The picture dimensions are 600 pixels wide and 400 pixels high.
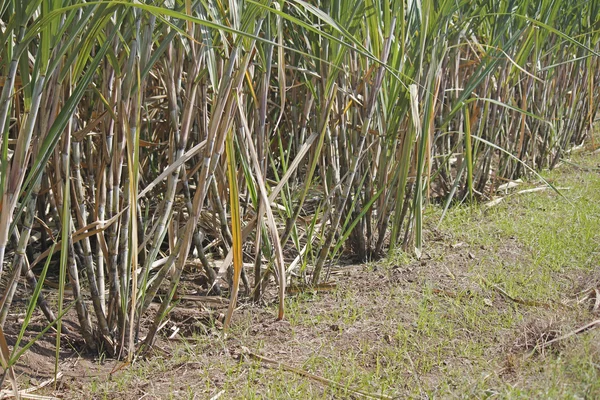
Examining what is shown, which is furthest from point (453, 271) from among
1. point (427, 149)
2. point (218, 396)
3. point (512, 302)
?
point (218, 396)

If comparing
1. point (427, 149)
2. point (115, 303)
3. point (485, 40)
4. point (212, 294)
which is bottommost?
point (212, 294)

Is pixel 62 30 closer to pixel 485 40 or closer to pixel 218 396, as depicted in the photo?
pixel 218 396

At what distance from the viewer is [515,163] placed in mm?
3732

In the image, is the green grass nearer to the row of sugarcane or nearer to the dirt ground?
the dirt ground

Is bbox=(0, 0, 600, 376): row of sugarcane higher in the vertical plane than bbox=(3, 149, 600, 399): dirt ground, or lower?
higher

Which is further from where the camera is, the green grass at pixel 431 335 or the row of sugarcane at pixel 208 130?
the green grass at pixel 431 335

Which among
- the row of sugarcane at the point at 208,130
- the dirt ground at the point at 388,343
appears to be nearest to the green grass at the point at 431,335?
the dirt ground at the point at 388,343

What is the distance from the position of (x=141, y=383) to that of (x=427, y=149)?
3.31 feet

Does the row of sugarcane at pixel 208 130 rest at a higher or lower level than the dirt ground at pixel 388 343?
higher

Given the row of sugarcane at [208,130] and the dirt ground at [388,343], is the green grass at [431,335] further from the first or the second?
the row of sugarcane at [208,130]

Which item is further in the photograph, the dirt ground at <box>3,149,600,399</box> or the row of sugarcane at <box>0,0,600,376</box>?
Answer: the dirt ground at <box>3,149,600,399</box>

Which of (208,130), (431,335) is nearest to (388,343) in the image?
(431,335)

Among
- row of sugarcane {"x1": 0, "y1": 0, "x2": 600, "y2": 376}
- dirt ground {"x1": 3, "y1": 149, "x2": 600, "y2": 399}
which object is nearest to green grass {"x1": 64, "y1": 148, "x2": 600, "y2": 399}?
dirt ground {"x1": 3, "y1": 149, "x2": 600, "y2": 399}

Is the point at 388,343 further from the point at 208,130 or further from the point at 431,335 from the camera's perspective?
the point at 208,130
